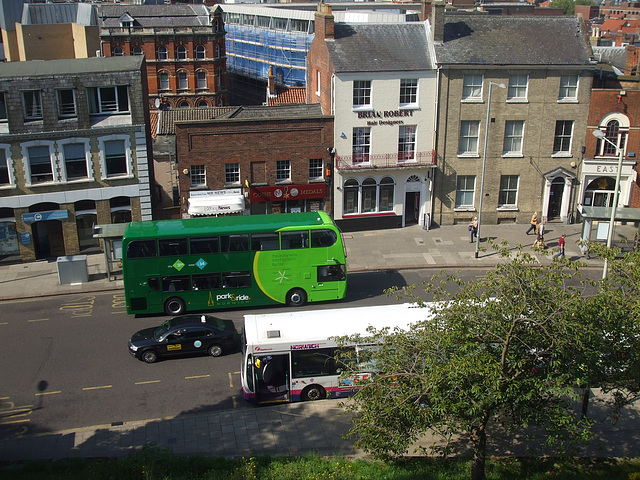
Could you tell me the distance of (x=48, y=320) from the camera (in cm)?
2831

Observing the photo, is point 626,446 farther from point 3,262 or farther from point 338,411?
point 3,262

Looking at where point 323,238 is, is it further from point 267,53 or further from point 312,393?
point 267,53

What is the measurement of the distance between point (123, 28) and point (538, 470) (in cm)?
6403

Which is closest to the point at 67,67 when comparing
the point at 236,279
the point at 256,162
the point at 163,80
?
the point at 256,162

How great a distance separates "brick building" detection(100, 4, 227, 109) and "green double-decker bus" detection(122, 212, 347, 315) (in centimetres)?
4511

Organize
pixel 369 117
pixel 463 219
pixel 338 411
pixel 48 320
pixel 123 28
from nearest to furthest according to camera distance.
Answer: pixel 338 411, pixel 48 320, pixel 369 117, pixel 463 219, pixel 123 28

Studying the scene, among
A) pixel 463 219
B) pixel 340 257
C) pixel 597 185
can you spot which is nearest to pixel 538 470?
pixel 340 257

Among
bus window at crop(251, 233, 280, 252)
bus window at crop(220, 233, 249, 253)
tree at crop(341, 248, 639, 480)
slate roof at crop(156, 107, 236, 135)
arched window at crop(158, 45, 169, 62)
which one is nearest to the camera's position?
tree at crop(341, 248, 639, 480)

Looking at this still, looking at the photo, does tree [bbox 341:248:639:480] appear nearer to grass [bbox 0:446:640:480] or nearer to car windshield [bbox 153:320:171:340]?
grass [bbox 0:446:640:480]

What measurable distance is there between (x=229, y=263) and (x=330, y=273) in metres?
4.50

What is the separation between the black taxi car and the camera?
2428 centimetres

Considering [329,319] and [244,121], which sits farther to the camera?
[244,121]

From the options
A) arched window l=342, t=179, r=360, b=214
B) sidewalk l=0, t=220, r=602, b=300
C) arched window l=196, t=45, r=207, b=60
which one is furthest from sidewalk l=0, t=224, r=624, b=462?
arched window l=196, t=45, r=207, b=60

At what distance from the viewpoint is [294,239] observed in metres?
28.3
